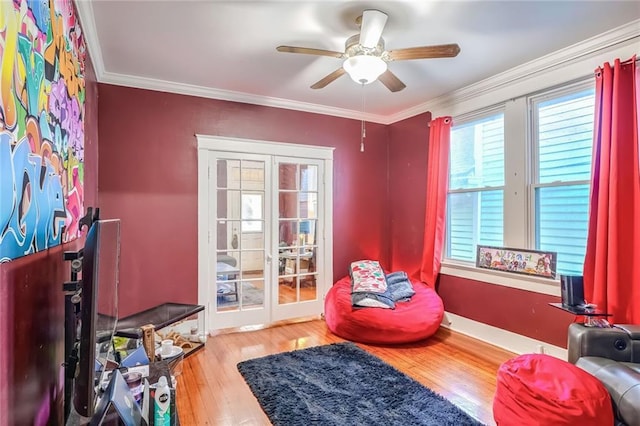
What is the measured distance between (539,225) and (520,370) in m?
1.64

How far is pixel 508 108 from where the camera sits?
339cm

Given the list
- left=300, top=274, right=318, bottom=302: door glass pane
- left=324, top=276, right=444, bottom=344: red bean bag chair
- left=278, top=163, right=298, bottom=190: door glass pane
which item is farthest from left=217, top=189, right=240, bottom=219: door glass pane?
left=324, top=276, right=444, bottom=344: red bean bag chair

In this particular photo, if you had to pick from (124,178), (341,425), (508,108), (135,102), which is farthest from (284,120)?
(341,425)

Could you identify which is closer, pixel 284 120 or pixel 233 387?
pixel 233 387

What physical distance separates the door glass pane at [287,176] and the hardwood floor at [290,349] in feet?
5.37

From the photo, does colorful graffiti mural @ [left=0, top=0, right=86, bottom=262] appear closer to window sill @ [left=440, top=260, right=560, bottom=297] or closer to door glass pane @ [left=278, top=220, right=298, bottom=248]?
door glass pane @ [left=278, top=220, right=298, bottom=248]

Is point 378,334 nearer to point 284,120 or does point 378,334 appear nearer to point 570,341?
point 570,341

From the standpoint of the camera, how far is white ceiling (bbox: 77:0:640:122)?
89.5 inches

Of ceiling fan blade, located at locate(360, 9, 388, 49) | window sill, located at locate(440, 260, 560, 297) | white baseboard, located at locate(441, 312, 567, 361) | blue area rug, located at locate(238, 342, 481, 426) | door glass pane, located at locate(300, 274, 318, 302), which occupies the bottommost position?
blue area rug, located at locate(238, 342, 481, 426)

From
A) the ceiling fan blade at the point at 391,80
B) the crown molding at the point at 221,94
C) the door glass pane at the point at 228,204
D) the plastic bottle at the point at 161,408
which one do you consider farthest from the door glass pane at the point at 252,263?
the plastic bottle at the point at 161,408

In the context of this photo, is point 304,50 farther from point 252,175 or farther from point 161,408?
point 161,408

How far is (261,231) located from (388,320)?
5.59 feet

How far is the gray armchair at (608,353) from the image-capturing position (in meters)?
1.84

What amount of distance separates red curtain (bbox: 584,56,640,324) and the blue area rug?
1404 millimetres
